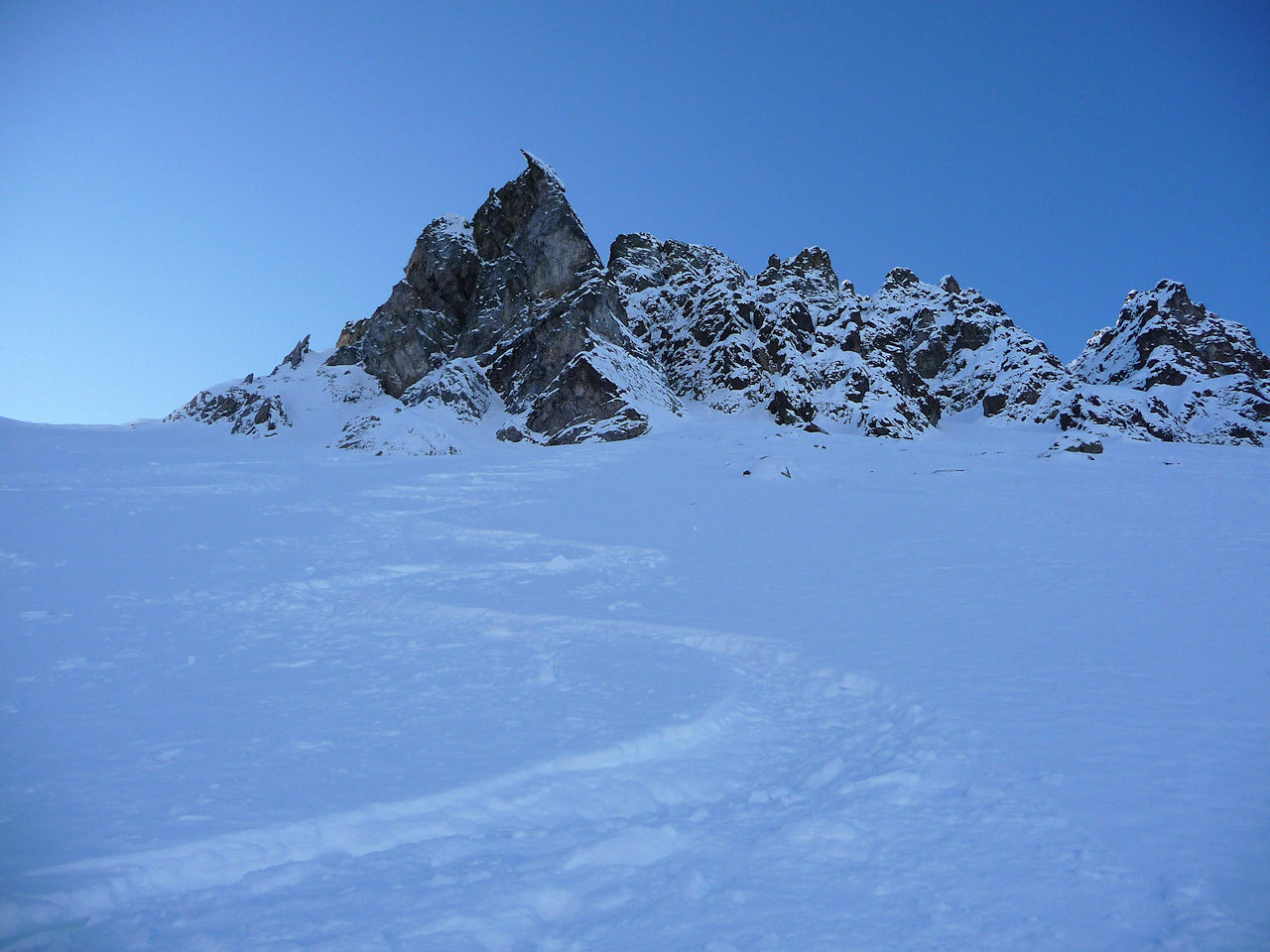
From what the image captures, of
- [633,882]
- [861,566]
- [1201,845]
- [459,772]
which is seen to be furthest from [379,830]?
[861,566]

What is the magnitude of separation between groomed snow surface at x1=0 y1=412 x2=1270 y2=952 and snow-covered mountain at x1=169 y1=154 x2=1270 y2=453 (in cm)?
2374

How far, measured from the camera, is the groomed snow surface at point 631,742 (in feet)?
8.15

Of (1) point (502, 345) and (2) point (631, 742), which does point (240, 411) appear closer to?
(1) point (502, 345)

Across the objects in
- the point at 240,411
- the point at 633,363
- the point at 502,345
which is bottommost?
the point at 240,411

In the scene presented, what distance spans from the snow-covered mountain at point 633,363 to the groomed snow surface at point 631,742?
23743mm

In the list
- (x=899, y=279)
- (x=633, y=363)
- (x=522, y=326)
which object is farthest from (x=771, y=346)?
(x=899, y=279)

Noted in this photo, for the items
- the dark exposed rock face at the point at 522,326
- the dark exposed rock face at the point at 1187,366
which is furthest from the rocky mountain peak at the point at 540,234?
the dark exposed rock face at the point at 1187,366

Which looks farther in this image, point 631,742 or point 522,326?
point 522,326

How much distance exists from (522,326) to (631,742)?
136 feet

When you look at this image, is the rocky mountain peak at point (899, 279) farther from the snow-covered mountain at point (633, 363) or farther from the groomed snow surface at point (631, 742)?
the groomed snow surface at point (631, 742)

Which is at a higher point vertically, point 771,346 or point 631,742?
point 771,346

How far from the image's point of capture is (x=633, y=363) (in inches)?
1556

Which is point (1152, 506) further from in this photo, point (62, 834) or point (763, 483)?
point (62, 834)

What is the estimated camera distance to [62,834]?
2799 millimetres
